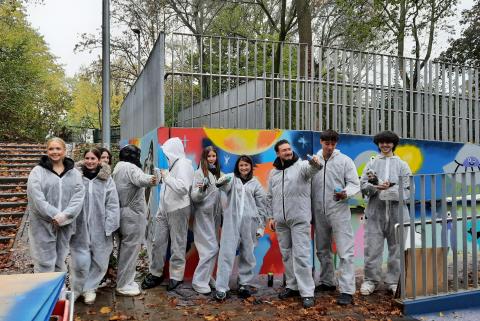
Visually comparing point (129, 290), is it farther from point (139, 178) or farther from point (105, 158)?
point (105, 158)

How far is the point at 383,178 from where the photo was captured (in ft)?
19.2

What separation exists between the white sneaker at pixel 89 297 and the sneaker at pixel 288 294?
7.31 ft

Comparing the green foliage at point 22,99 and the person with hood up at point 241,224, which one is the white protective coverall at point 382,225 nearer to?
the person with hood up at point 241,224

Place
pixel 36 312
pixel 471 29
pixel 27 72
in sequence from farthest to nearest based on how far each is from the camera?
pixel 27 72 < pixel 471 29 < pixel 36 312

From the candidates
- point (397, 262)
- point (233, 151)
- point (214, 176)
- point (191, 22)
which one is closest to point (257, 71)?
point (233, 151)

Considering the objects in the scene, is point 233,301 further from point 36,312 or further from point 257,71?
point 257,71

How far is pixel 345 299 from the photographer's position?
5285mm

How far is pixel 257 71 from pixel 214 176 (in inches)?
92.5

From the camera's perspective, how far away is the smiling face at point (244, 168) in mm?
5660

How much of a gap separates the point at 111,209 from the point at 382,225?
3.44 m

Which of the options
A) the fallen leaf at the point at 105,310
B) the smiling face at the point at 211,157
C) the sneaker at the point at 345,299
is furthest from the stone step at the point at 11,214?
the sneaker at the point at 345,299

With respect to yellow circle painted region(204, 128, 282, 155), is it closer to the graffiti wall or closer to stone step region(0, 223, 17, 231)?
the graffiti wall

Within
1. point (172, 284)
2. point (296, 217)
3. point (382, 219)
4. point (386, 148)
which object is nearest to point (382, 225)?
point (382, 219)

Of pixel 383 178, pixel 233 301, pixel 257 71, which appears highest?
pixel 257 71
